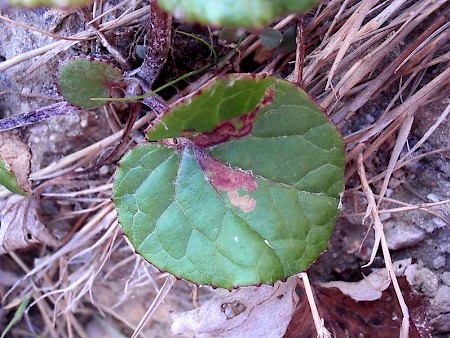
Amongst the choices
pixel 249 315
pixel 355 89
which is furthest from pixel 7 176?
pixel 355 89

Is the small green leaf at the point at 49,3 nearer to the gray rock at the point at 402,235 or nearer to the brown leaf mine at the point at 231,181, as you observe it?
the brown leaf mine at the point at 231,181

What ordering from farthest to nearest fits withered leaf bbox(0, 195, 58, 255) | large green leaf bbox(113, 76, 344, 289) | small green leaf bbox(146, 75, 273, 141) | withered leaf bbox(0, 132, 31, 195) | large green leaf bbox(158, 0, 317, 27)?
withered leaf bbox(0, 195, 58, 255), withered leaf bbox(0, 132, 31, 195), large green leaf bbox(113, 76, 344, 289), small green leaf bbox(146, 75, 273, 141), large green leaf bbox(158, 0, 317, 27)

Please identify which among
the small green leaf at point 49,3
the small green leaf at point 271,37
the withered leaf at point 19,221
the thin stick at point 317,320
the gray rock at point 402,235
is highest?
the small green leaf at point 49,3

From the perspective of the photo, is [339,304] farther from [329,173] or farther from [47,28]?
[47,28]

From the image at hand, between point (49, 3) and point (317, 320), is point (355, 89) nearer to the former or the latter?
point (317, 320)

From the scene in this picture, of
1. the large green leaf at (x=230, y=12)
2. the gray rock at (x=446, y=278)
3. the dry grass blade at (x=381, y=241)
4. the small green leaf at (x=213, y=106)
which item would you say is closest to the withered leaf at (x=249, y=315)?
the dry grass blade at (x=381, y=241)

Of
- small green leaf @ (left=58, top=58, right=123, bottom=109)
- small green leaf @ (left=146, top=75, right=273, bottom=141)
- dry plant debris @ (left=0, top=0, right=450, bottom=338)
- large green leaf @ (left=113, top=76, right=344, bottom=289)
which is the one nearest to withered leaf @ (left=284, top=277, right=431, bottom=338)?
dry plant debris @ (left=0, top=0, right=450, bottom=338)

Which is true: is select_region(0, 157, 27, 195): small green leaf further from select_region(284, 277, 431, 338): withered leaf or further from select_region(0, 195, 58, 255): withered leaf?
select_region(284, 277, 431, 338): withered leaf
